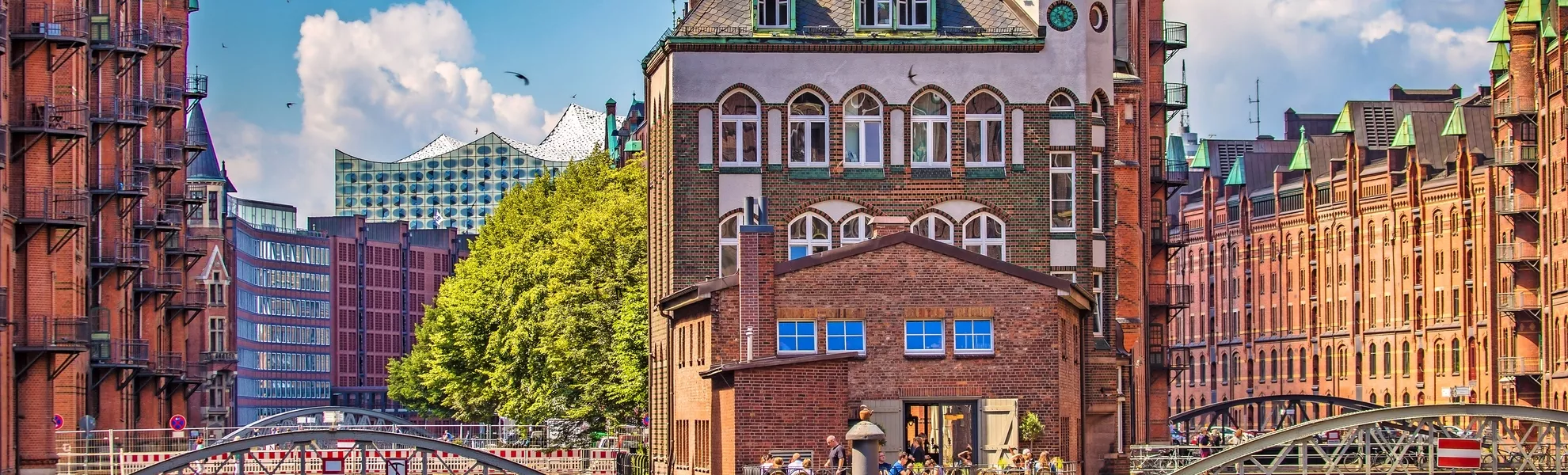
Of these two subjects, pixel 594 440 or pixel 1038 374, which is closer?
pixel 1038 374

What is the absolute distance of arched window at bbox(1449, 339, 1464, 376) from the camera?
162 meters

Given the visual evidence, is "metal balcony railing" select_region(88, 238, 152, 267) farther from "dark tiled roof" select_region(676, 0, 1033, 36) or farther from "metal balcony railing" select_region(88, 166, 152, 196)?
"dark tiled roof" select_region(676, 0, 1033, 36)

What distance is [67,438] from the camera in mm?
79312

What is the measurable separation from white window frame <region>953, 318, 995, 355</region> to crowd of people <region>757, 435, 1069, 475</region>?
191cm

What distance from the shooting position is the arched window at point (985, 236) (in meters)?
68.9

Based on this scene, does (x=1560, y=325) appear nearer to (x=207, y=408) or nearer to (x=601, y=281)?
(x=601, y=281)

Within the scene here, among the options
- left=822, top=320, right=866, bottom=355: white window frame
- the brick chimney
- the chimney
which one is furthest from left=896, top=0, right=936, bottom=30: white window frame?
left=822, top=320, right=866, bottom=355: white window frame

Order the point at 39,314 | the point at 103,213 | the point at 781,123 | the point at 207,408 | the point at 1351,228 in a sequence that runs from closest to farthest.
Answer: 1. the point at 781,123
2. the point at 39,314
3. the point at 103,213
4. the point at 207,408
5. the point at 1351,228

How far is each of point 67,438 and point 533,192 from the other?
27.7m

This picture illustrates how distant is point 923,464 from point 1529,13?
8574 cm

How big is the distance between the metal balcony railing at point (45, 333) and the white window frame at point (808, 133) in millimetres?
21234

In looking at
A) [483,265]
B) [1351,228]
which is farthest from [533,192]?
[1351,228]

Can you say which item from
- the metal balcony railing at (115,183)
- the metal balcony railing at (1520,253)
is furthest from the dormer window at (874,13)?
the metal balcony railing at (1520,253)

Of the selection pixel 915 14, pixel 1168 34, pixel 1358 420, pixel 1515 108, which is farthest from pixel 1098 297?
pixel 1515 108
